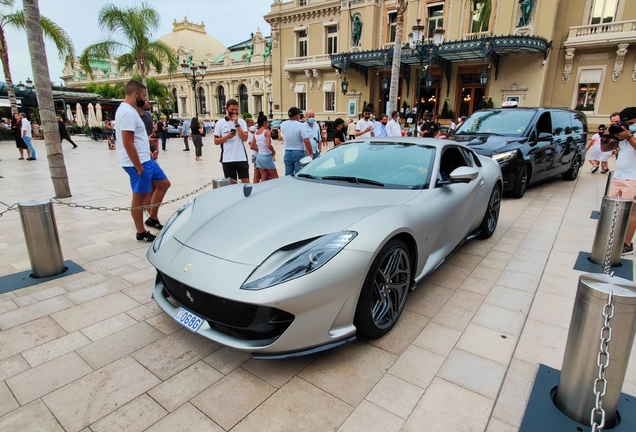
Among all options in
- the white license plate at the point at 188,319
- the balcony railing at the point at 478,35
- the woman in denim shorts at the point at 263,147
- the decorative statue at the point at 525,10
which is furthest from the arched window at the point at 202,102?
the white license plate at the point at 188,319

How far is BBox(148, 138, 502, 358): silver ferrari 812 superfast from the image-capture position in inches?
80.7

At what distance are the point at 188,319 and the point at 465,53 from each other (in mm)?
25767

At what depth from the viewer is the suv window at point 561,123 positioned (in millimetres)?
8383

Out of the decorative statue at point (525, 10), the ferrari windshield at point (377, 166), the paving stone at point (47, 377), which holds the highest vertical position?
the decorative statue at point (525, 10)

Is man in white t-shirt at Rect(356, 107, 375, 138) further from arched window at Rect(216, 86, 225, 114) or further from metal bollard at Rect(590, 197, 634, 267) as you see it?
arched window at Rect(216, 86, 225, 114)

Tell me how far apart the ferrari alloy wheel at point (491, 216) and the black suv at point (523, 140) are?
7.65 ft

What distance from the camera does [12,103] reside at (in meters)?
19.4

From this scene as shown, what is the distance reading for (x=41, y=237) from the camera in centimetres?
353

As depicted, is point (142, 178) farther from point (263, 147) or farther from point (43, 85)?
point (43, 85)

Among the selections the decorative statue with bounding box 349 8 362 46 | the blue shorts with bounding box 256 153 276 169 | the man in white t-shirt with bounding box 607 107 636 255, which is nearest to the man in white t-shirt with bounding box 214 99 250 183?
the blue shorts with bounding box 256 153 276 169

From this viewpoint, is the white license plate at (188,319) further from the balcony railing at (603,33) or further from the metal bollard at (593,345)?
the balcony railing at (603,33)

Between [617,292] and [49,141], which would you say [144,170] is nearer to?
[49,141]

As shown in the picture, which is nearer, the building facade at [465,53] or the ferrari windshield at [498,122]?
the ferrari windshield at [498,122]

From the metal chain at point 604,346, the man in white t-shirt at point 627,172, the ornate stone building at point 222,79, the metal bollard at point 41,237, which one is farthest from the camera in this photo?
the ornate stone building at point 222,79
